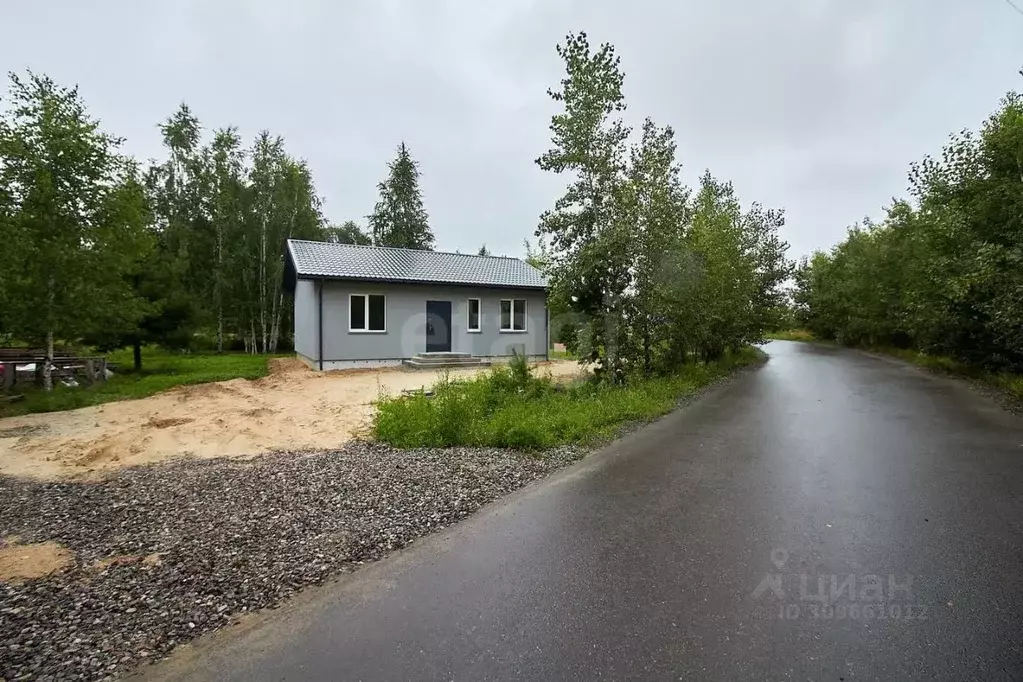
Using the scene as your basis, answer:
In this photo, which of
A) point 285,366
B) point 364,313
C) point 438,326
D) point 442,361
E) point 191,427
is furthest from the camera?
point 438,326

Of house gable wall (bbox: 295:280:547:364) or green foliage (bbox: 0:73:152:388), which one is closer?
green foliage (bbox: 0:73:152:388)

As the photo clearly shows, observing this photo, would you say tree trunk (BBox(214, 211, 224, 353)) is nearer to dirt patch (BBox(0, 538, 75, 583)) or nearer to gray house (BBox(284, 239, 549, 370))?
gray house (BBox(284, 239, 549, 370))

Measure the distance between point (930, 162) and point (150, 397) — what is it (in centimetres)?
1932

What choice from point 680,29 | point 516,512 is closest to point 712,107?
point 680,29

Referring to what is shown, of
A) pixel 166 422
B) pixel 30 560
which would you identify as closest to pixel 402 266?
pixel 166 422

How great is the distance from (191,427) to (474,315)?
1146 centimetres

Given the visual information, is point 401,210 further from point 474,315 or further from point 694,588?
point 694,588

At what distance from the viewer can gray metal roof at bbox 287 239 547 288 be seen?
672 inches

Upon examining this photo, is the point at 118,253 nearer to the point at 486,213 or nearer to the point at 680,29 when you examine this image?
the point at 680,29

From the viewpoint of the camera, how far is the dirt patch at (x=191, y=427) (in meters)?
6.87

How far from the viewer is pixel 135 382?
1362 cm

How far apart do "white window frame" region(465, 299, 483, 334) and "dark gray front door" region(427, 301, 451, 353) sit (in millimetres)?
655

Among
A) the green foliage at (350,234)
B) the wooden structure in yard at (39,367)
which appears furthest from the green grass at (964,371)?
the green foliage at (350,234)

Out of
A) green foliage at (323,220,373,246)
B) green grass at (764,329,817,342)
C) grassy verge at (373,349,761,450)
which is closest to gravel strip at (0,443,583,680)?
grassy verge at (373,349,761,450)
